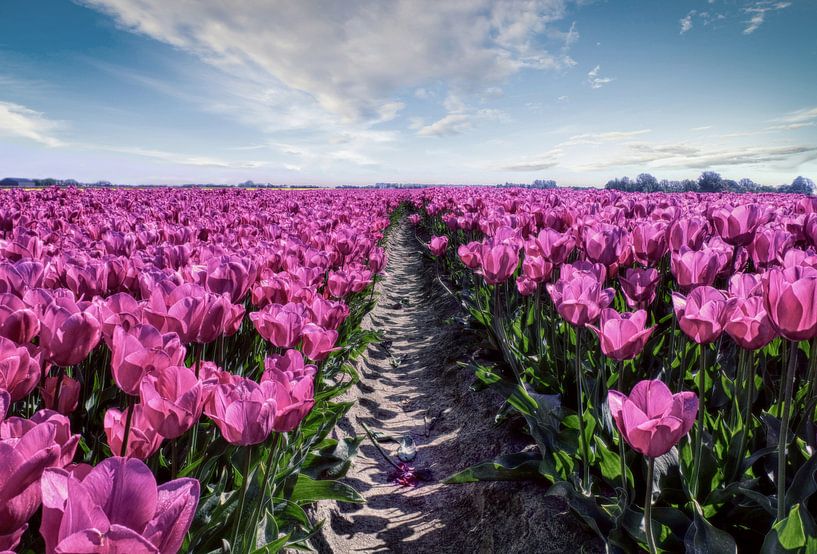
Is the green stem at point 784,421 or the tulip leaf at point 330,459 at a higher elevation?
the green stem at point 784,421

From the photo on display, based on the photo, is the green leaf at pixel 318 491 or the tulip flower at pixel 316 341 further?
the green leaf at pixel 318 491

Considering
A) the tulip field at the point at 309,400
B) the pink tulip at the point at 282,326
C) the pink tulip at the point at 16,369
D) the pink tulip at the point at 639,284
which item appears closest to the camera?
the tulip field at the point at 309,400

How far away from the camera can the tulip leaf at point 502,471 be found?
2.44m

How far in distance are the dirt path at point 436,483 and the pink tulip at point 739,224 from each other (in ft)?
Result: 5.59

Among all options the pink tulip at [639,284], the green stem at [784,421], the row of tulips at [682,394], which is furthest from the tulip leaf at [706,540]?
the pink tulip at [639,284]

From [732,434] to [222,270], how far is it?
91.8 inches

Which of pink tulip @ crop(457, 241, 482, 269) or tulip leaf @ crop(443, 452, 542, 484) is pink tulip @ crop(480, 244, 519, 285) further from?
tulip leaf @ crop(443, 452, 542, 484)

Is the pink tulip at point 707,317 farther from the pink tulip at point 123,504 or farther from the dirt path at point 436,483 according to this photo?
the pink tulip at point 123,504

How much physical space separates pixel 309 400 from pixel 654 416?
35.9 inches

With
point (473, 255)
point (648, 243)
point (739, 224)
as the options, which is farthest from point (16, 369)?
point (739, 224)

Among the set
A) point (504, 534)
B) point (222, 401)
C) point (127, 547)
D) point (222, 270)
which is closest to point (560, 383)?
point (504, 534)

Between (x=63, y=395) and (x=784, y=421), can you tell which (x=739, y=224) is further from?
(x=63, y=395)

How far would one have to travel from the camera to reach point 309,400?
1.24 metres

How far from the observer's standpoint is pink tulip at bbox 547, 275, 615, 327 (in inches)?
72.7
